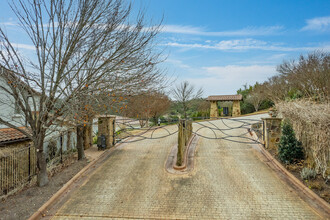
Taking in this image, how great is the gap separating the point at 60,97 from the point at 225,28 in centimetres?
904

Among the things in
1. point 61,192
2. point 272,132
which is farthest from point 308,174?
point 61,192

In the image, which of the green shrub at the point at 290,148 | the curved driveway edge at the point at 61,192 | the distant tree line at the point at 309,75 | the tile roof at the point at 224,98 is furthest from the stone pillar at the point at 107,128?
the tile roof at the point at 224,98

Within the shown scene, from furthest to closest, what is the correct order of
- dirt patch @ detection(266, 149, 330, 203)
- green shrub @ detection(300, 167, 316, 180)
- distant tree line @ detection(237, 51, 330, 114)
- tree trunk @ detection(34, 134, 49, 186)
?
distant tree line @ detection(237, 51, 330, 114), tree trunk @ detection(34, 134, 49, 186), green shrub @ detection(300, 167, 316, 180), dirt patch @ detection(266, 149, 330, 203)

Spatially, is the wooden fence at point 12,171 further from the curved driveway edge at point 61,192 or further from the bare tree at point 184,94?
the bare tree at point 184,94

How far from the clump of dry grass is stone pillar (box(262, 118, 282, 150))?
1251 millimetres

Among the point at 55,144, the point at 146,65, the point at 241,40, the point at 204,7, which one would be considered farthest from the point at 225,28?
the point at 55,144

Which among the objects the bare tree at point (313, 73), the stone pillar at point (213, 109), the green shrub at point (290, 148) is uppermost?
the bare tree at point (313, 73)

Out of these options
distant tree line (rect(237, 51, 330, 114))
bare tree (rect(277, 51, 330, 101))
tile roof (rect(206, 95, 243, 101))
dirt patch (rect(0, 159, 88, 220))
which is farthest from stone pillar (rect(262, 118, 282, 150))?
tile roof (rect(206, 95, 243, 101))

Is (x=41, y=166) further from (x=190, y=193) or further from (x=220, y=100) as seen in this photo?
(x=220, y=100)

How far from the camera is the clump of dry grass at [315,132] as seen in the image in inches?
202

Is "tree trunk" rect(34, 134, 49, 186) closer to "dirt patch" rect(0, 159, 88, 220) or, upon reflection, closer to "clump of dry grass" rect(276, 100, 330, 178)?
"dirt patch" rect(0, 159, 88, 220)

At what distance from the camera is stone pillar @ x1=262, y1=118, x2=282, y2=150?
25.9 ft

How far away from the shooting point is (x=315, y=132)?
5.46 m

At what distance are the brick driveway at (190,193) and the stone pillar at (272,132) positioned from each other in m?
1.10
